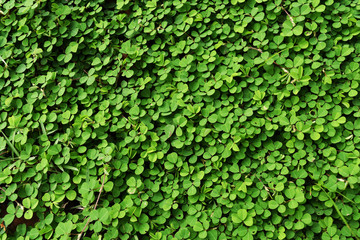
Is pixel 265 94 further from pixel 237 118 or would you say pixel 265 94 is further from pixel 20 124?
pixel 20 124

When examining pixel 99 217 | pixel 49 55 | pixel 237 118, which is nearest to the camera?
pixel 99 217

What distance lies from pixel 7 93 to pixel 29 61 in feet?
0.90

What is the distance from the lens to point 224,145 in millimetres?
2111

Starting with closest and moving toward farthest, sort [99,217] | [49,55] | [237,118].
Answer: [99,217]
[237,118]
[49,55]

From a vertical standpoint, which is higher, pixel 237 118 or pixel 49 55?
pixel 49 55

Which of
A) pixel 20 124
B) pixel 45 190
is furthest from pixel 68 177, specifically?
pixel 20 124

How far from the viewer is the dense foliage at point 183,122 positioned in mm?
2041

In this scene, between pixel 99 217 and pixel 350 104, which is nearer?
pixel 99 217

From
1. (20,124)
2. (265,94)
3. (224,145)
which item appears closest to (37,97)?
(20,124)

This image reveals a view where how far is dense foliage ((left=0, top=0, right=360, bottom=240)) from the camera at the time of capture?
204 centimetres

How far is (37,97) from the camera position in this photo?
7.22ft

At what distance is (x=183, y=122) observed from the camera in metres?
2.10

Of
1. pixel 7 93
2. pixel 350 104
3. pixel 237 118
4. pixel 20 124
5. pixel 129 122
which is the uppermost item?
pixel 7 93

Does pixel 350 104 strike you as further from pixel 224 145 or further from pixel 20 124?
pixel 20 124
